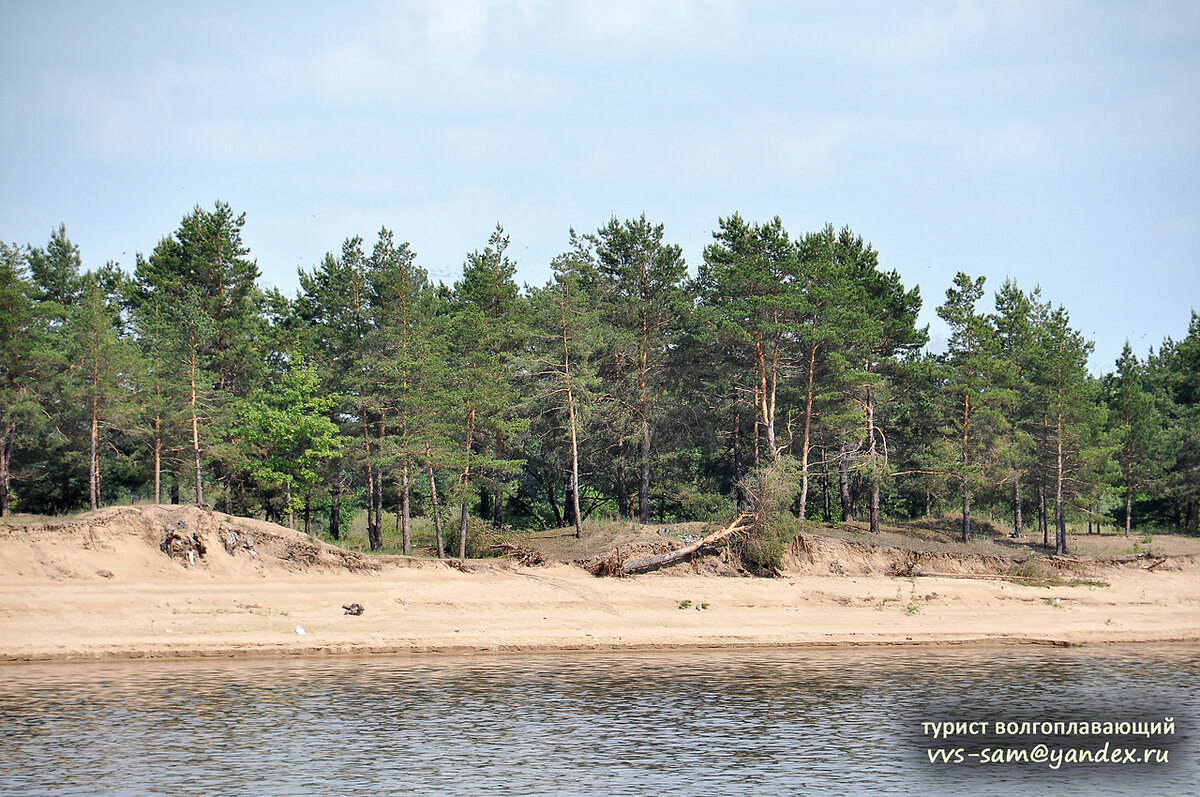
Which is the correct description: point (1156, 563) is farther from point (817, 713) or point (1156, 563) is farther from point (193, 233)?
point (193, 233)

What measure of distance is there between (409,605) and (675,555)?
36.9 ft

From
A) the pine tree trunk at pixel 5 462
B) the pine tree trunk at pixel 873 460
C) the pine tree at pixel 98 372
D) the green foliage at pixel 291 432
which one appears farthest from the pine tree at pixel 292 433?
the pine tree trunk at pixel 873 460

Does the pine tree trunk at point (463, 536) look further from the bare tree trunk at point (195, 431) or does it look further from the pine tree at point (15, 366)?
the pine tree at point (15, 366)

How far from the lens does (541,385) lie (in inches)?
2103

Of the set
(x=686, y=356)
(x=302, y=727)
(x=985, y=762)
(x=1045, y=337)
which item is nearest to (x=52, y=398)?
(x=686, y=356)

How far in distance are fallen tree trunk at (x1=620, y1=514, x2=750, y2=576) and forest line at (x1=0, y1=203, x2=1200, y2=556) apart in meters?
11.6

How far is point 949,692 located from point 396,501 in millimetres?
44253

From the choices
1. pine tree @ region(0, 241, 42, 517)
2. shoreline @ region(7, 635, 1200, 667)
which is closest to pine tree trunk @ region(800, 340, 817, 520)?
shoreline @ region(7, 635, 1200, 667)

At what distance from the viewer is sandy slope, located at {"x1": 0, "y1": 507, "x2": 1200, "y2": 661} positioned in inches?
1093

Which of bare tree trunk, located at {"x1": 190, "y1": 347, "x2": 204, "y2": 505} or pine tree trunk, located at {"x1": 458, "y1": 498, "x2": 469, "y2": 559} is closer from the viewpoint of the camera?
pine tree trunk, located at {"x1": 458, "y1": 498, "x2": 469, "y2": 559}

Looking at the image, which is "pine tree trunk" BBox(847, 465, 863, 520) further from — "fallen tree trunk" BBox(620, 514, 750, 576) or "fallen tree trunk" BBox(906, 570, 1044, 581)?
"fallen tree trunk" BBox(620, 514, 750, 576)

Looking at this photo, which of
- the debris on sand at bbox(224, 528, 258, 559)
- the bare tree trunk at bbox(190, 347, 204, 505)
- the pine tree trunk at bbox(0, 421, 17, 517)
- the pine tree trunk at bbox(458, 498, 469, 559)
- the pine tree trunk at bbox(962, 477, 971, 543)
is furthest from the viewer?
the pine tree trunk at bbox(962, 477, 971, 543)

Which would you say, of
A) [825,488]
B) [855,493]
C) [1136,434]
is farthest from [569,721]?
[1136,434]

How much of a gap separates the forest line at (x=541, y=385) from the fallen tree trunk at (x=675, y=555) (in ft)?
38.0
